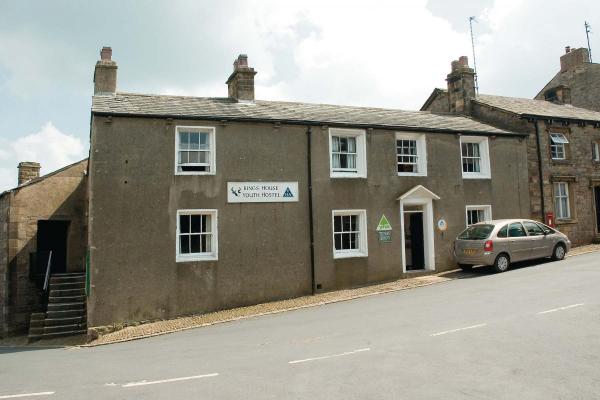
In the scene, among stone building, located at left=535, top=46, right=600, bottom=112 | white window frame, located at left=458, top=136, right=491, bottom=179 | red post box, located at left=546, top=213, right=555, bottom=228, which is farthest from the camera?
stone building, located at left=535, top=46, right=600, bottom=112

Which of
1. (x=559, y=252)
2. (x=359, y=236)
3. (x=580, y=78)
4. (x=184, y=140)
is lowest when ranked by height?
(x=559, y=252)

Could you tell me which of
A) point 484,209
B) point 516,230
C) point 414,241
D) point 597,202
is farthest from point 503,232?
point 597,202

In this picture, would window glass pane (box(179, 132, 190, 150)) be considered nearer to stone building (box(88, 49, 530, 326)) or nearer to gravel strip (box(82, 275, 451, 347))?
stone building (box(88, 49, 530, 326))

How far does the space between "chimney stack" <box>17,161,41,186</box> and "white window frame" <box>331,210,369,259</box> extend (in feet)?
60.4

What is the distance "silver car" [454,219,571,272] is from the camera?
→ 15.3 m

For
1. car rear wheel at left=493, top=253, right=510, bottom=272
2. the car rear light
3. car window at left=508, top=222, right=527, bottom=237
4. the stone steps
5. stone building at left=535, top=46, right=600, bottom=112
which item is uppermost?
stone building at left=535, top=46, right=600, bottom=112

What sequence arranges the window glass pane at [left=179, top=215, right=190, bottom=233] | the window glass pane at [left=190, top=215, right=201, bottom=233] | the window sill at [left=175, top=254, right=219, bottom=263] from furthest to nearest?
the window glass pane at [left=190, top=215, right=201, bottom=233] < the window glass pane at [left=179, top=215, right=190, bottom=233] < the window sill at [left=175, top=254, right=219, bottom=263]

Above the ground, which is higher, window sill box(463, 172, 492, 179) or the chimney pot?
the chimney pot

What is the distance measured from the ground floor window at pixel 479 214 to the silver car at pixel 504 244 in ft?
6.26

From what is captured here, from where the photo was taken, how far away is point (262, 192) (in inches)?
575

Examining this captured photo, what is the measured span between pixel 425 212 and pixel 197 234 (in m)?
8.33

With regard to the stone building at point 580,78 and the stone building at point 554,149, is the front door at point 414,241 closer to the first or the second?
the stone building at point 554,149

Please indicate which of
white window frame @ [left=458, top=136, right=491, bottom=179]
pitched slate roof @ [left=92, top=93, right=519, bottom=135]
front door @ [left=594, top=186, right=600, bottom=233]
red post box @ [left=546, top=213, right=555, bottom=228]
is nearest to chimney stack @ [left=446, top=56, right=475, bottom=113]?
pitched slate roof @ [left=92, top=93, right=519, bottom=135]

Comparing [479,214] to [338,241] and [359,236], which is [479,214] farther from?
[338,241]
